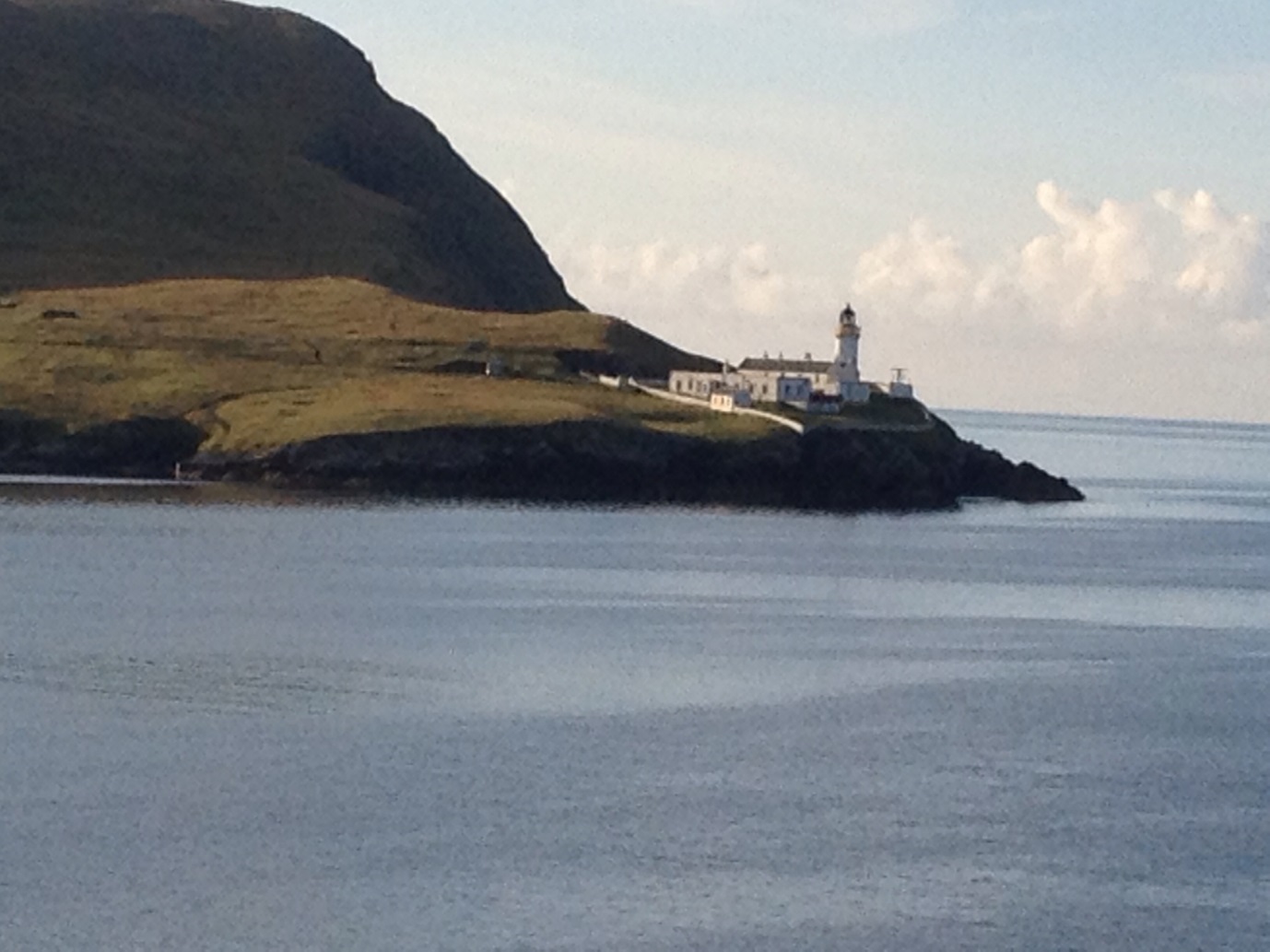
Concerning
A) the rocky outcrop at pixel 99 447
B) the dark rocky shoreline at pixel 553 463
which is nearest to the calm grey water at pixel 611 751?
the dark rocky shoreline at pixel 553 463

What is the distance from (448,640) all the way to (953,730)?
2041 cm

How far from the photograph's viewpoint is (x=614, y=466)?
147 metres

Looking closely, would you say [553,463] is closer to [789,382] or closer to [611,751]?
[789,382]

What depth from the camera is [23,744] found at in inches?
2279

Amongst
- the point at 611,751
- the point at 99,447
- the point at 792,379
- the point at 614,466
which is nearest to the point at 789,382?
the point at 792,379

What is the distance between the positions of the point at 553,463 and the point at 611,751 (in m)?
86.6

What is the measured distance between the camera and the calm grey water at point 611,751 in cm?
4519

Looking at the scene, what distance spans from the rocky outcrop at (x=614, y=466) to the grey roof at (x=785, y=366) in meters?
19.2

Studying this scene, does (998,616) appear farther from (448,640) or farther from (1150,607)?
(448,640)

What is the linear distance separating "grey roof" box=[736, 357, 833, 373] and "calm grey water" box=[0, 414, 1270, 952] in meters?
63.5

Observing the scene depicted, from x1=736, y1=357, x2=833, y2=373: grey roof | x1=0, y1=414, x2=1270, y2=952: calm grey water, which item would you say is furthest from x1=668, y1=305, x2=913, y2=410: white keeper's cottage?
x1=0, y1=414, x2=1270, y2=952: calm grey water

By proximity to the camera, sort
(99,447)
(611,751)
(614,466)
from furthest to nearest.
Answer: (99,447)
(614,466)
(611,751)

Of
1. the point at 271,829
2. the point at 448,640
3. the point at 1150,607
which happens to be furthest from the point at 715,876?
the point at 1150,607

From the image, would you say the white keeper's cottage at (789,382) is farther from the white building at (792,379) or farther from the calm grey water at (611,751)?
the calm grey water at (611,751)
